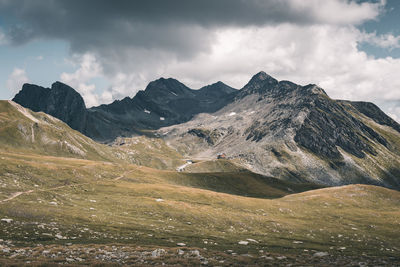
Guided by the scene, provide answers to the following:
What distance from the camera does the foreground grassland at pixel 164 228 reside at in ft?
84.2

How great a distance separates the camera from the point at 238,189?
171125 mm

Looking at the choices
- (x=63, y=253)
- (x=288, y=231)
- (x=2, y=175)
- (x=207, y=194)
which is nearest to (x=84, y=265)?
(x=63, y=253)

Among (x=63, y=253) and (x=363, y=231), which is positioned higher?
(x=63, y=253)

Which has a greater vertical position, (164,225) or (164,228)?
(164,228)

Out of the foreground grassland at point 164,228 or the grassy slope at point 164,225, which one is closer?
the foreground grassland at point 164,228

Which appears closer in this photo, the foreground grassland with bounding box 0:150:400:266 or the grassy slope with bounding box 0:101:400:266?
the foreground grassland with bounding box 0:150:400:266

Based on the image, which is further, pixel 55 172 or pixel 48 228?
pixel 55 172

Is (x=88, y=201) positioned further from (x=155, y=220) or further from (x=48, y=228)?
(x=48, y=228)

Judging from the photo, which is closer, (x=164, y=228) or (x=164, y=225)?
(x=164, y=228)

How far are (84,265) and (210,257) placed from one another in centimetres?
1168

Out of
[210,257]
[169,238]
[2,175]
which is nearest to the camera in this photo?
[210,257]

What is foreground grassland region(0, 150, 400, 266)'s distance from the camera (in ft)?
84.2

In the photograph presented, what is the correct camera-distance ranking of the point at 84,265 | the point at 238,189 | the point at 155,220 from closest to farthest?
the point at 84,265, the point at 155,220, the point at 238,189

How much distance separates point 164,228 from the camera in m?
45.2
